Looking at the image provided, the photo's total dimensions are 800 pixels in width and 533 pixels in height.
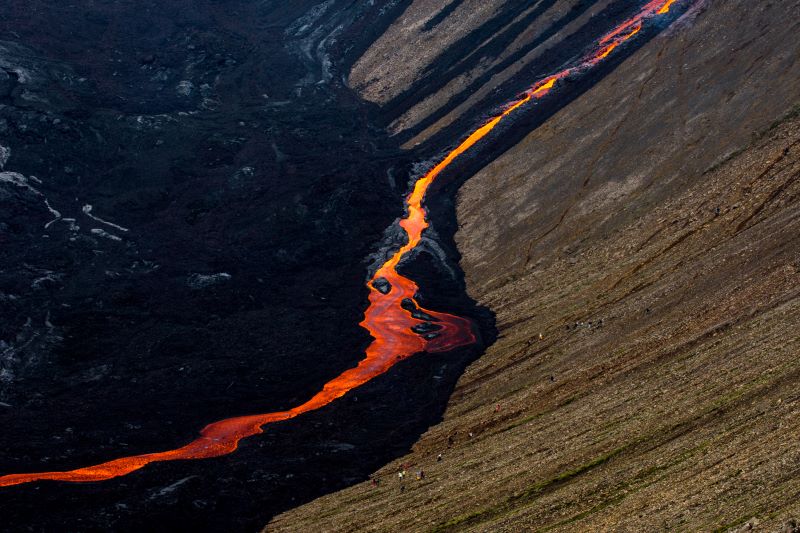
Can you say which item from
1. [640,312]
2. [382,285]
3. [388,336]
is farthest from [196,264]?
[640,312]

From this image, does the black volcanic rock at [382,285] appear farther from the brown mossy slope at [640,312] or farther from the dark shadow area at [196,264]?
the brown mossy slope at [640,312]

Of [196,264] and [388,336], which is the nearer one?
[388,336]

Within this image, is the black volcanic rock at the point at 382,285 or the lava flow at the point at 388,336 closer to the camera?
the lava flow at the point at 388,336

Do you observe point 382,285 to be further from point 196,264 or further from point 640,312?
point 640,312

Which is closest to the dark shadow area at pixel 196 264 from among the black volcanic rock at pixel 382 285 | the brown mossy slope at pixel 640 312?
the black volcanic rock at pixel 382 285

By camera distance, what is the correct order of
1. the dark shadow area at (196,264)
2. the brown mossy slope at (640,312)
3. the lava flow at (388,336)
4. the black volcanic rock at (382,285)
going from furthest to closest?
the black volcanic rock at (382,285) → the lava flow at (388,336) → the dark shadow area at (196,264) → the brown mossy slope at (640,312)

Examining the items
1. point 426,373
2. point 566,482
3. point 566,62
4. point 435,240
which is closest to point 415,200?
point 435,240

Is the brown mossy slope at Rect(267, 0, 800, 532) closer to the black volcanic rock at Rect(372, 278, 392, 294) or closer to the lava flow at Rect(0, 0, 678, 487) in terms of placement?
the lava flow at Rect(0, 0, 678, 487)
